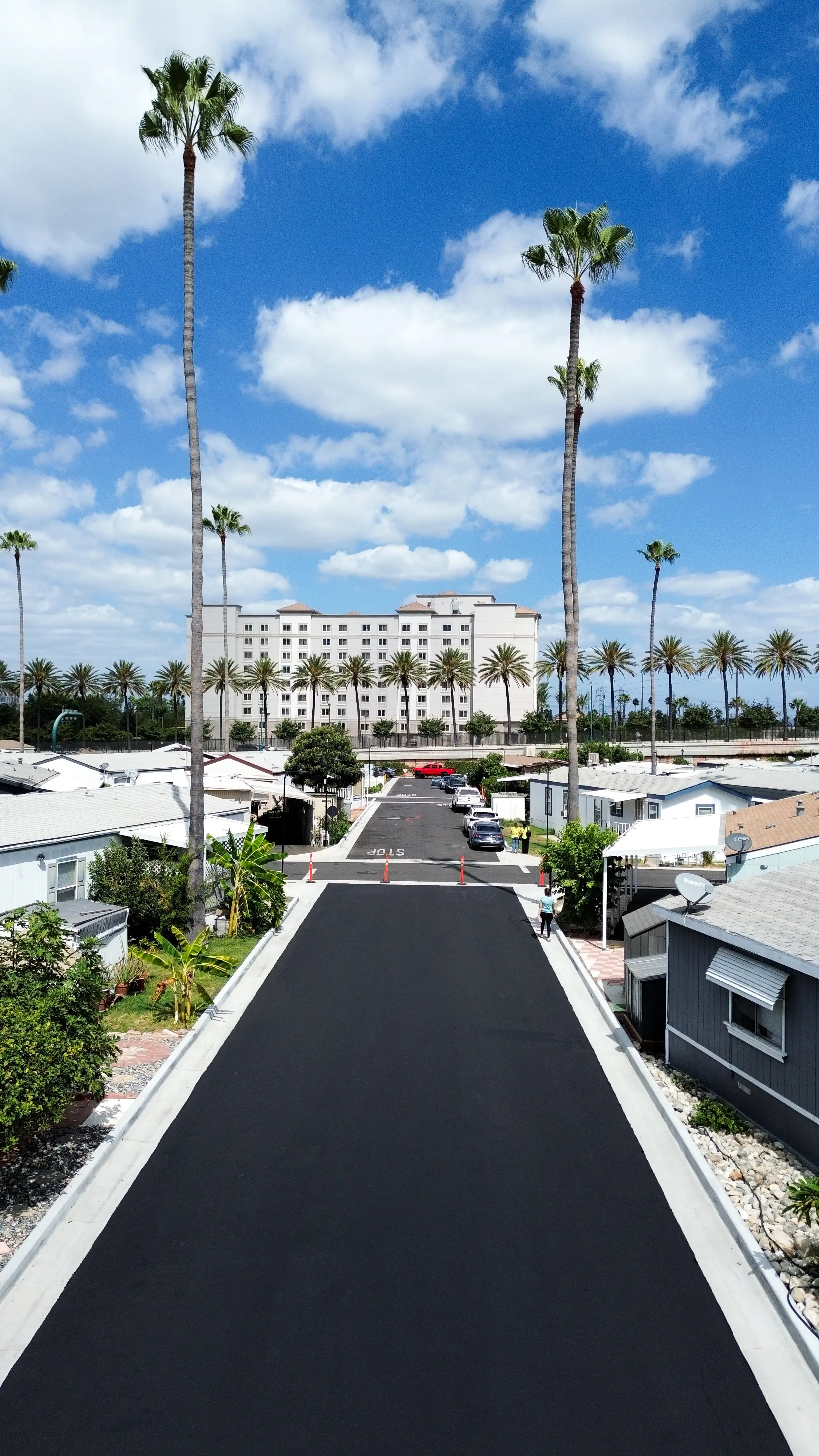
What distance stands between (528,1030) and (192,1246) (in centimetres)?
875

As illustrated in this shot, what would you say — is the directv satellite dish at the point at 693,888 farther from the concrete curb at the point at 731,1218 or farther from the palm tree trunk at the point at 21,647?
the palm tree trunk at the point at 21,647

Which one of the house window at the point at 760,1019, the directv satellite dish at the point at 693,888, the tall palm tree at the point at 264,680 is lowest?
the house window at the point at 760,1019

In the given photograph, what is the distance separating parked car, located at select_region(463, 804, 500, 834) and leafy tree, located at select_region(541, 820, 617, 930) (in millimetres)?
17540

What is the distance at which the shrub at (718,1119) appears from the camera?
12547 millimetres

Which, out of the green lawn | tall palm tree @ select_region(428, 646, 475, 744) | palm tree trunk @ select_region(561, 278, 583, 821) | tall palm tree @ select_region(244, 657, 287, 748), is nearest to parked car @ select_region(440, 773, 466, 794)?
tall palm tree @ select_region(244, 657, 287, 748)

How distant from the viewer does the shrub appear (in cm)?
1255

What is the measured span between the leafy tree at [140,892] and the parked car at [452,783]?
54861 mm

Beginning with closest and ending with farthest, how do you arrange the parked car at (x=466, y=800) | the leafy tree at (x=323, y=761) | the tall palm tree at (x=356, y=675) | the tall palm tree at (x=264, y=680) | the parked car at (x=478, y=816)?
the parked car at (x=478, y=816) < the leafy tree at (x=323, y=761) < the parked car at (x=466, y=800) < the tall palm tree at (x=264, y=680) < the tall palm tree at (x=356, y=675)

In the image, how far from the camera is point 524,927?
26156 millimetres

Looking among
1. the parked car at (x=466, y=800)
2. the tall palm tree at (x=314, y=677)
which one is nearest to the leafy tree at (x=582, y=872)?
the parked car at (x=466, y=800)

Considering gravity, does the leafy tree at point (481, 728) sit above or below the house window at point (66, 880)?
above

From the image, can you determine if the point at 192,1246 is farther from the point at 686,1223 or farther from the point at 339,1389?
the point at 686,1223

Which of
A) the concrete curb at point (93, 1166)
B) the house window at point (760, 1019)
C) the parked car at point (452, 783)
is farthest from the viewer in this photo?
the parked car at point (452, 783)

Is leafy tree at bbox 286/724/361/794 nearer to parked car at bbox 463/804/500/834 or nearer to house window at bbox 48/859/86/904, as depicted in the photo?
parked car at bbox 463/804/500/834
